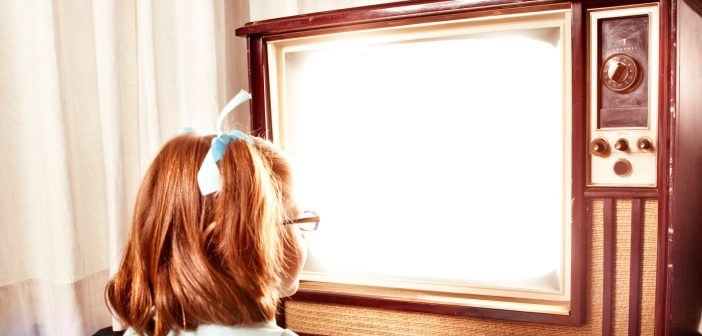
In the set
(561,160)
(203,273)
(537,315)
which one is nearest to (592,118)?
(561,160)

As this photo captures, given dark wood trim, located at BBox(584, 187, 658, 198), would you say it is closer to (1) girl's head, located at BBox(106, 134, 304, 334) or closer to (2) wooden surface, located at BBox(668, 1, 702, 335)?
(2) wooden surface, located at BBox(668, 1, 702, 335)

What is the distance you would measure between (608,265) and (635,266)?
3 centimetres

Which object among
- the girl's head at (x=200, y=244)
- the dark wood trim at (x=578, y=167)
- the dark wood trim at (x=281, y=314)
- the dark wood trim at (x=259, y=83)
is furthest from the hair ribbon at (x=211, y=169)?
the dark wood trim at (x=578, y=167)

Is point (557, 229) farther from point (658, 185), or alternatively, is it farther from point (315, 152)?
point (315, 152)

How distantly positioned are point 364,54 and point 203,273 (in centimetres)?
44

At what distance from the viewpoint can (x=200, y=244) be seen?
720 mm

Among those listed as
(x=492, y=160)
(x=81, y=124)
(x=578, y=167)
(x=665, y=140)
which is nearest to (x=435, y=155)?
(x=492, y=160)

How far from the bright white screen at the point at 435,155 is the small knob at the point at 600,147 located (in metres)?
0.04

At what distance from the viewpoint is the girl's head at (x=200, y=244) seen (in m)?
0.71

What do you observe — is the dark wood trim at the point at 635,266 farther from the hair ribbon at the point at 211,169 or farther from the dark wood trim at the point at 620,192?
the hair ribbon at the point at 211,169

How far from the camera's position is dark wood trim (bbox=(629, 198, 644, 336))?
78 centimetres

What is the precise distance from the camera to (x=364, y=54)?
0.93 metres

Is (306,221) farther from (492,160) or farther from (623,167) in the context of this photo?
(623,167)

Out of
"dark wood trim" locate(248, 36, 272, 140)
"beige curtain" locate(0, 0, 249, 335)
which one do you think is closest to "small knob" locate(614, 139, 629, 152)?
"dark wood trim" locate(248, 36, 272, 140)
